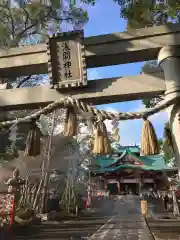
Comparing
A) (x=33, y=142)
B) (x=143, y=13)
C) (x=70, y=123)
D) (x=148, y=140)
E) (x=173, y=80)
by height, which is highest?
(x=143, y=13)

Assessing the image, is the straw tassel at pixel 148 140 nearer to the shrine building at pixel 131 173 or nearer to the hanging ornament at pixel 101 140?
the hanging ornament at pixel 101 140

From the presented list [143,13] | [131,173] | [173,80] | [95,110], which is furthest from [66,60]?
[131,173]

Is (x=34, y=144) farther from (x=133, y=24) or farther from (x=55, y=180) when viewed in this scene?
(x=55, y=180)

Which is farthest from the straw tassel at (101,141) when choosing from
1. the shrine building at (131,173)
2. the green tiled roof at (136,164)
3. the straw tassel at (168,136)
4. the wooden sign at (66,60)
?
the green tiled roof at (136,164)

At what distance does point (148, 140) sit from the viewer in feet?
13.6

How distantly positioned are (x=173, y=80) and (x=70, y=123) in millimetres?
1750

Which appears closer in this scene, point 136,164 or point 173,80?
point 173,80

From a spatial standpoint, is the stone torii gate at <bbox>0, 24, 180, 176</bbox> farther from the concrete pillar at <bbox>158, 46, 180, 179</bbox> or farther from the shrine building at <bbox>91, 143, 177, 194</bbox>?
the shrine building at <bbox>91, 143, 177, 194</bbox>

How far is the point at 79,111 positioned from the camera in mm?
4520

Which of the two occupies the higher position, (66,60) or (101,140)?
(66,60)

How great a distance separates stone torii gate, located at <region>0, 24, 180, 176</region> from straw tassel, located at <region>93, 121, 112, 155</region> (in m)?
0.49

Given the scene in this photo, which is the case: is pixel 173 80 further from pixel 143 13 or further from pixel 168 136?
pixel 143 13

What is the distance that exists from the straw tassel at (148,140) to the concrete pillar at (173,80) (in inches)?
12.7

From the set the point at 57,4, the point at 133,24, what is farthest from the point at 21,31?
the point at 133,24
